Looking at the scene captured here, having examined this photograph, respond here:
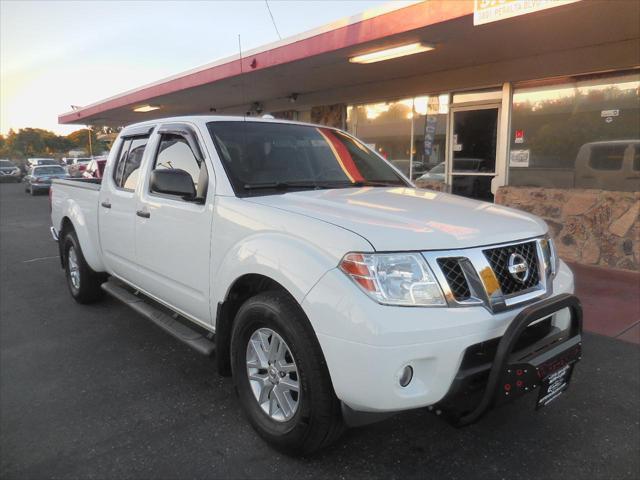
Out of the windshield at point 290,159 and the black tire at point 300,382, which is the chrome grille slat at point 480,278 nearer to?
the black tire at point 300,382

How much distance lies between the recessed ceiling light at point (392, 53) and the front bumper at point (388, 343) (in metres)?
6.11

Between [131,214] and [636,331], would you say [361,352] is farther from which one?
[636,331]

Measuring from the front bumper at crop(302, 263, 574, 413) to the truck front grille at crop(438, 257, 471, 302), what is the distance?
0.08m

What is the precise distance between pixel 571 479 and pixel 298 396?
149 centimetres

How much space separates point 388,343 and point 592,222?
645 cm

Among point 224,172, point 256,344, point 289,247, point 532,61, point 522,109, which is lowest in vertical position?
point 256,344

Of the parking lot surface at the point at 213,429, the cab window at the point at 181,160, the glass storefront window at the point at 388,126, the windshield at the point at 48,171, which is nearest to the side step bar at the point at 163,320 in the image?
the parking lot surface at the point at 213,429

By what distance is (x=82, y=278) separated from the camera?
538 centimetres

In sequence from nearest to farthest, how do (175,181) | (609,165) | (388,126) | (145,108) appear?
(175,181) < (609,165) < (388,126) < (145,108)

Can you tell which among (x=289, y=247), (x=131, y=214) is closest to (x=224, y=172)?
(x=289, y=247)

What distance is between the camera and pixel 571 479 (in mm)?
2598

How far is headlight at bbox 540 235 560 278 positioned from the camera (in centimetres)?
279

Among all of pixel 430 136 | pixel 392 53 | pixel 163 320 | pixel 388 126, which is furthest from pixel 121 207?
pixel 388 126

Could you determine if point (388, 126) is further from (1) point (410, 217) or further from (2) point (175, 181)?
(1) point (410, 217)
